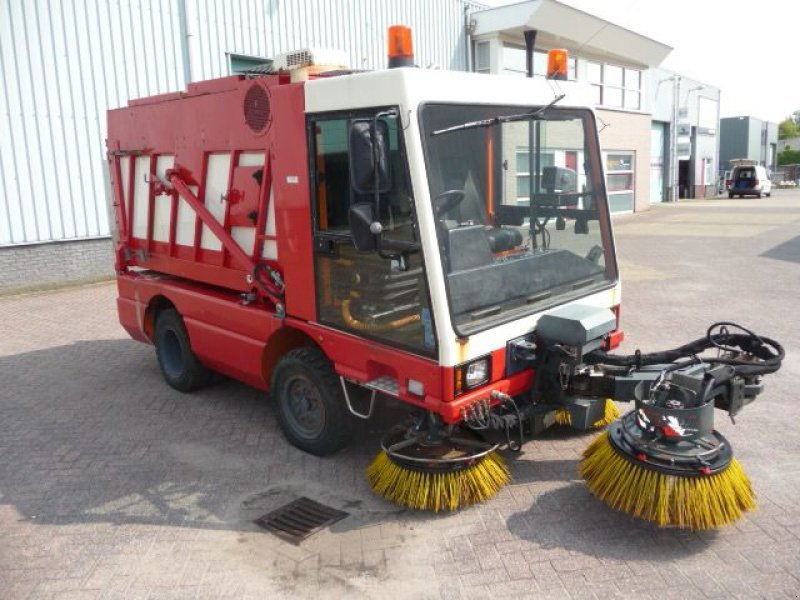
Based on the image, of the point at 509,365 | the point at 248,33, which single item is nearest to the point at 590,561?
the point at 509,365

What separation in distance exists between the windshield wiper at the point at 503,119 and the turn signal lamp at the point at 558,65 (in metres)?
0.33

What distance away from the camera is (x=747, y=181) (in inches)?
1460

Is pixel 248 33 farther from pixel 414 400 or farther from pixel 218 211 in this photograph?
pixel 414 400

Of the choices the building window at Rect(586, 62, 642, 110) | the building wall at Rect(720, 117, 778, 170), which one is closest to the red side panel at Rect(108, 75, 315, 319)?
the building window at Rect(586, 62, 642, 110)

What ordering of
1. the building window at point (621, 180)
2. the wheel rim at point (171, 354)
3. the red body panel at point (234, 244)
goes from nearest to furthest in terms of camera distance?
the red body panel at point (234, 244), the wheel rim at point (171, 354), the building window at point (621, 180)

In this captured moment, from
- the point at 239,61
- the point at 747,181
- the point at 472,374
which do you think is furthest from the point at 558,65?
the point at 747,181

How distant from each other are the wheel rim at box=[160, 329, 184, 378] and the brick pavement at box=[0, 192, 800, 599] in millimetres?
234

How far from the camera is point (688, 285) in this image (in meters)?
11.5

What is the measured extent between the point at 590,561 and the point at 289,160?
2.93 m

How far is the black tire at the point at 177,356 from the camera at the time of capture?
6276 mm

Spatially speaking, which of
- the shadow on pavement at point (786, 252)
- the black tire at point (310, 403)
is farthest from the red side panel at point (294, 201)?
the shadow on pavement at point (786, 252)

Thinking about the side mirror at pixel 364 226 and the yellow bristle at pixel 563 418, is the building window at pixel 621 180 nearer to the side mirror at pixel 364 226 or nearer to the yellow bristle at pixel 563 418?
the yellow bristle at pixel 563 418

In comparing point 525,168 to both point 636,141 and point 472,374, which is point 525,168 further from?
point 636,141

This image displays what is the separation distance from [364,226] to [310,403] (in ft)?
5.46
